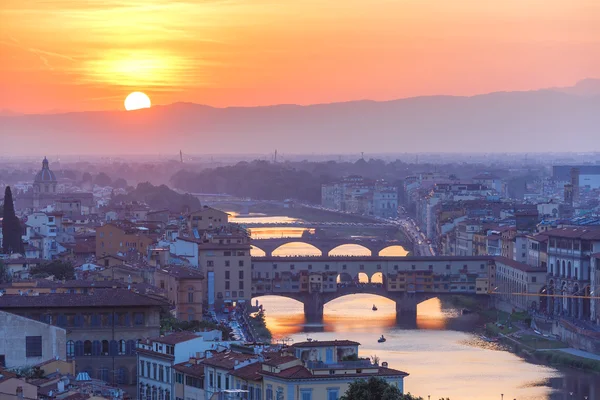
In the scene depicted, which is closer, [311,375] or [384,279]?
[311,375]

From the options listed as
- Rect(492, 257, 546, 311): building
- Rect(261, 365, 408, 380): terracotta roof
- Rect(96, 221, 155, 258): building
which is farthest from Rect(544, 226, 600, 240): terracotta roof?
Rect(261, 365, 408, 380): terracotta roof

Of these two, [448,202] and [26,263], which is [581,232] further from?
[448,202]

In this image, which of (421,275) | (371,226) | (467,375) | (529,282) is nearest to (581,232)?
(529,282)

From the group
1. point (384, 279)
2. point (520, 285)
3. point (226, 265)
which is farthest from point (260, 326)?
point (384, 279)

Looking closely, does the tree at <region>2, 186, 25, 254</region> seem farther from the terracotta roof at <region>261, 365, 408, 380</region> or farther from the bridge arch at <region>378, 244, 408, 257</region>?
the bridge arch at <region>378, 244, 408, 257</region>

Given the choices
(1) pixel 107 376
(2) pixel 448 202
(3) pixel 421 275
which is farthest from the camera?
(2) pixel 448 202

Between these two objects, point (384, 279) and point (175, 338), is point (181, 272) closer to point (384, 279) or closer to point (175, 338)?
point (175, 338)
